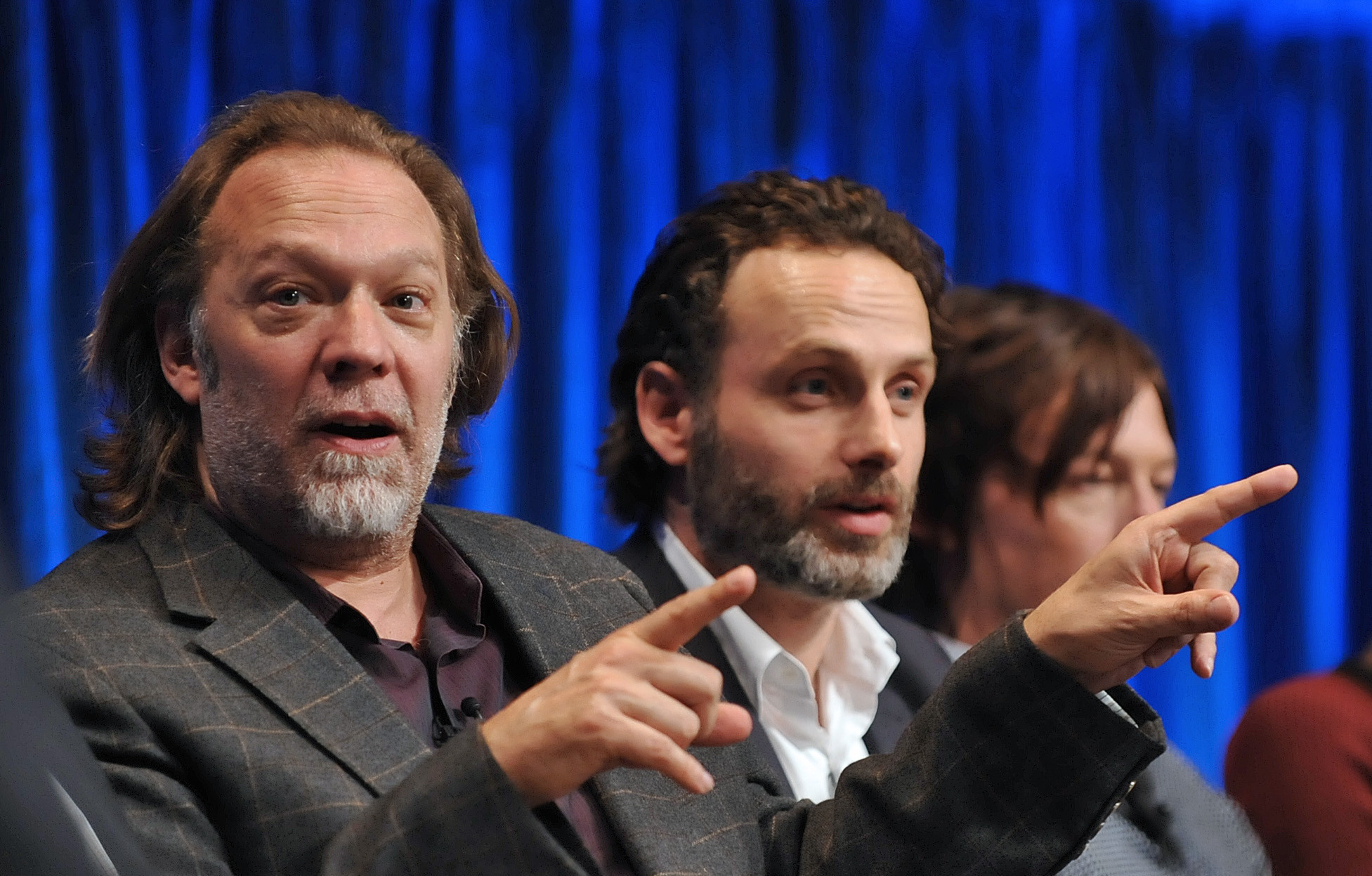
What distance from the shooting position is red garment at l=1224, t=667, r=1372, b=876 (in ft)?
6.23

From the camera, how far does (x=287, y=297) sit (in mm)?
1487

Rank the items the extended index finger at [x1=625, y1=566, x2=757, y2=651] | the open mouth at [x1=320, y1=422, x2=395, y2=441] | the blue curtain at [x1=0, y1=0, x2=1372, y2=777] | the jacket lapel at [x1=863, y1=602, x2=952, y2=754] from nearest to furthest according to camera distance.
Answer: the extended index finger at [x1=625, y1=566, x2=757, y2=651], the open mouth at [x1=320, y1=422, x2=395, y2=441], the jacket lapel at [x1=863, y1=602, x2=952, y2=754], the blue curtain at [x1=0, y1=0, x2=1372, y2=777]

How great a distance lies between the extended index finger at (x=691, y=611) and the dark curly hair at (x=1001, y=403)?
1211mm

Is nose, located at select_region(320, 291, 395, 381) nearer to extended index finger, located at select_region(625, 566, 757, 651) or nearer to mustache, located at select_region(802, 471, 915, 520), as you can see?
extended index finger, located at select_region(625, 566, 757, 651)

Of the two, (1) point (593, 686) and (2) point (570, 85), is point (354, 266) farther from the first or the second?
(2) point (570, 85)

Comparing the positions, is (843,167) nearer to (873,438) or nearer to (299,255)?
(873,438)

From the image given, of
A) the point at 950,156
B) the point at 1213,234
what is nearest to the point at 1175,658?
the point at 1213,234

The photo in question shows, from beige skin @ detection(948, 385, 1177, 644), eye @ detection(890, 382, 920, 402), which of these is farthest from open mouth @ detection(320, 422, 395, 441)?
beige skin @ detection(948, 385, 1177, 644)

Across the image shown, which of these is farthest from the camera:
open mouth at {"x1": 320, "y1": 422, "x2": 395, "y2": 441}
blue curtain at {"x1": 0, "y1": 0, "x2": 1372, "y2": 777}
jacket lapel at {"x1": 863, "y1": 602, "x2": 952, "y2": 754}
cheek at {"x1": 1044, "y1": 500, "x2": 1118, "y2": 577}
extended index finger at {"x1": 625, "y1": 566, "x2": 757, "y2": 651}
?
blue curtain at {"x1": 0, "y1": 0, "x2": 1372, "y2": 777}

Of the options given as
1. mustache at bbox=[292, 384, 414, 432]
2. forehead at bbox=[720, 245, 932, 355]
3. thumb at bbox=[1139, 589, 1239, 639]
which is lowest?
thumb at bbox=[1139, 589, 1239, 639]

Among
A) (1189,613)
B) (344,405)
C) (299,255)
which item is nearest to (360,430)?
(344,405)

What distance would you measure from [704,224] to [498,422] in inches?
33.4

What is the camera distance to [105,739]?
1.19 m

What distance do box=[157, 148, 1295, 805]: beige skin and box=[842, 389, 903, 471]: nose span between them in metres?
0.50
